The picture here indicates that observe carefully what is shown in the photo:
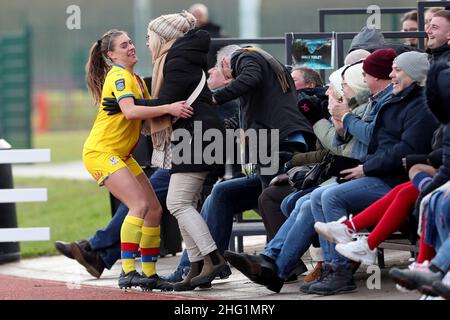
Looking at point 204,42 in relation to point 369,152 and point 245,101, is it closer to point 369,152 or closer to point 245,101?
point 245,101

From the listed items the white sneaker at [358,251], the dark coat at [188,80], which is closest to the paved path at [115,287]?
the white sneaker at [358,251]

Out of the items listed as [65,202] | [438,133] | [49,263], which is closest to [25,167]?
[65,202]

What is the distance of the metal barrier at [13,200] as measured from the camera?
1118cm

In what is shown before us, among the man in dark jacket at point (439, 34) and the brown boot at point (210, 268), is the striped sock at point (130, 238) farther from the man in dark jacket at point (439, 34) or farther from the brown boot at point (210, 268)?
the man in dark jacket at point (439, 34)

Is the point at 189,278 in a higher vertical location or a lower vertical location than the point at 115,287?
higher

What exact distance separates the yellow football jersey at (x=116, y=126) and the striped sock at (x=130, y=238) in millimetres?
491

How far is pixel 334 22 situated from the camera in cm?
1697

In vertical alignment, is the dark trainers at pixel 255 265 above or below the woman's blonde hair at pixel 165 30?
below

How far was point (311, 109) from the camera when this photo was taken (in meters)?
8.59

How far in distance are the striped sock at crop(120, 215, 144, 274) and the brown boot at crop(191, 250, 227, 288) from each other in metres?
0.50

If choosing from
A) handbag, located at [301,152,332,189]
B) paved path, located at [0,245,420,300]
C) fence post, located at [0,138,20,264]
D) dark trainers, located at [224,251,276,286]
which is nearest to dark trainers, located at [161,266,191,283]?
paved path, located at [0,245,420,300]

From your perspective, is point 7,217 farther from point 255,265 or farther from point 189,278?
point 255,265

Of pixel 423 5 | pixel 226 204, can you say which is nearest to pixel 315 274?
pixel 226 204

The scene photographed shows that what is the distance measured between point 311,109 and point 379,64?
0.96 meters
